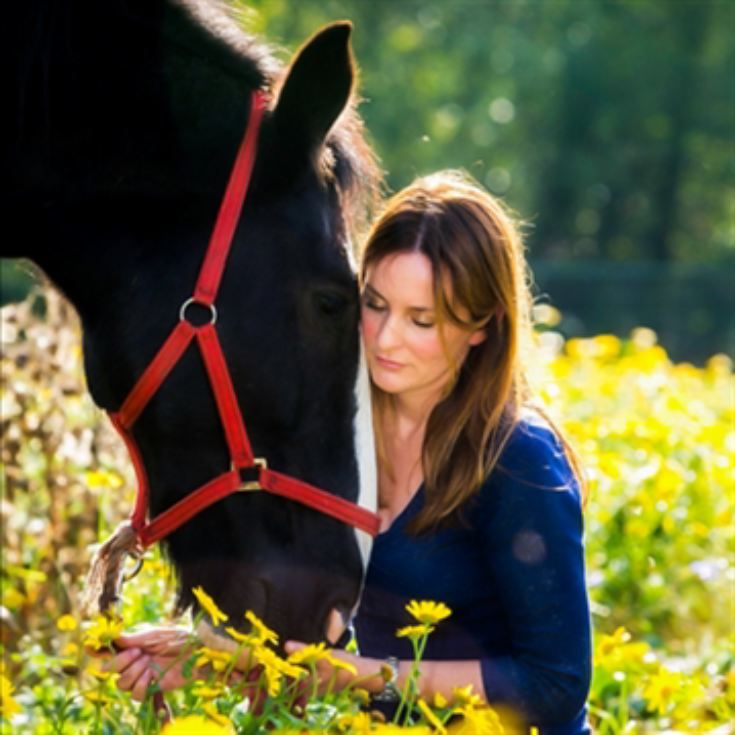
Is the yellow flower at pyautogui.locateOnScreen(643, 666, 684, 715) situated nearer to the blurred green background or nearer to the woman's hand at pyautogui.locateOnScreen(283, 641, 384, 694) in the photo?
the woman's hand at pyautogui.locateOnScreen(283, 641, 384, 694)

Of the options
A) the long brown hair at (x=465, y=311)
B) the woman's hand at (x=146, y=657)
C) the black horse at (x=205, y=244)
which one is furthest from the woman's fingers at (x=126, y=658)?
the long brown hair at (x=465, y=311)

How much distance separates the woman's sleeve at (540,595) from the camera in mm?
2674

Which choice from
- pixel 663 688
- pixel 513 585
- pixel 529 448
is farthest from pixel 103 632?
pixel 663 688

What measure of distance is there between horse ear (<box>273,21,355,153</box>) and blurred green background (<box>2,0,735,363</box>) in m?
21.2

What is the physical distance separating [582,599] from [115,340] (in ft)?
3.34

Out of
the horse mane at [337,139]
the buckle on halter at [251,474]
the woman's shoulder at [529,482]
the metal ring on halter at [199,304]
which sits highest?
the horse mane at [337,139]

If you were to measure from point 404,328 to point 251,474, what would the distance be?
0.41 m

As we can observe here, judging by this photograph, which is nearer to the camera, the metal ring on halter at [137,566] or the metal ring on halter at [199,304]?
the metal ring on halter at [199,304]

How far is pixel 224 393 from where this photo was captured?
2670 millimetres

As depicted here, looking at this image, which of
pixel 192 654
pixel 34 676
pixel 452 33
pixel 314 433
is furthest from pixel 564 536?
pixel 452 33

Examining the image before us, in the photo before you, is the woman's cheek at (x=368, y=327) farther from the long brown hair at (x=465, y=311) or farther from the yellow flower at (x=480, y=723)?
the yellow flower at (x=480, y=723)

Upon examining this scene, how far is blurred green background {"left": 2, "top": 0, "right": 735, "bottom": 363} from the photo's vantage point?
24.7 m

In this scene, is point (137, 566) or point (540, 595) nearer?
point (540, 595)

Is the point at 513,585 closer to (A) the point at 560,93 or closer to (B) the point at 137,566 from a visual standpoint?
(B) the point at 137,566
